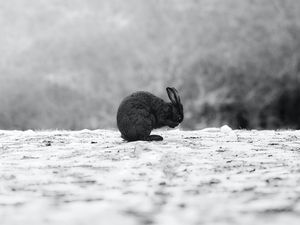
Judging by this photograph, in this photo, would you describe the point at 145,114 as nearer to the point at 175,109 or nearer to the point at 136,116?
the point at 136,116

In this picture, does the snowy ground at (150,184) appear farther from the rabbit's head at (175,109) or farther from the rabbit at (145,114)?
the rabbit's head at (175,109)

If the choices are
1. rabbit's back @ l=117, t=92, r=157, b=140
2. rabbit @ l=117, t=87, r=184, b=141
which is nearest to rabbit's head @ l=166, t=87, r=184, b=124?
rabbit @ l=117, t=87, r=184, b=141

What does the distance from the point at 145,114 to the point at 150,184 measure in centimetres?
197

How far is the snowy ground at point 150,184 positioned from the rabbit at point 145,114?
214 mm

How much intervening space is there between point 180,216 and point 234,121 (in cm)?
891

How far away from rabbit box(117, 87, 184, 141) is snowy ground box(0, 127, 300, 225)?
0.21 metres

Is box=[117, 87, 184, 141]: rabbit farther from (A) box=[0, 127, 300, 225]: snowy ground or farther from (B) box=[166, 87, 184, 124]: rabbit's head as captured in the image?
(A) box=[0, 127, 300, 225]: snowy ground

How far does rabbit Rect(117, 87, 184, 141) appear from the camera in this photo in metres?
4.80

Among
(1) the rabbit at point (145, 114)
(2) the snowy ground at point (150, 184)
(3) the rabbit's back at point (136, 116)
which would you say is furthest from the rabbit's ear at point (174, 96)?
(2) the snowy ground at point (150, 184)

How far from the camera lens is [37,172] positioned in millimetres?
3385

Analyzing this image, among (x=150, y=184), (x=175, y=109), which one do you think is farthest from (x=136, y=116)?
(x=150, y=184)

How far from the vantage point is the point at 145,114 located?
4.82m

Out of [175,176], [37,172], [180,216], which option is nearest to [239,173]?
[175,176]

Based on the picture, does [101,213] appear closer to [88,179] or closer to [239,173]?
[88,179]
